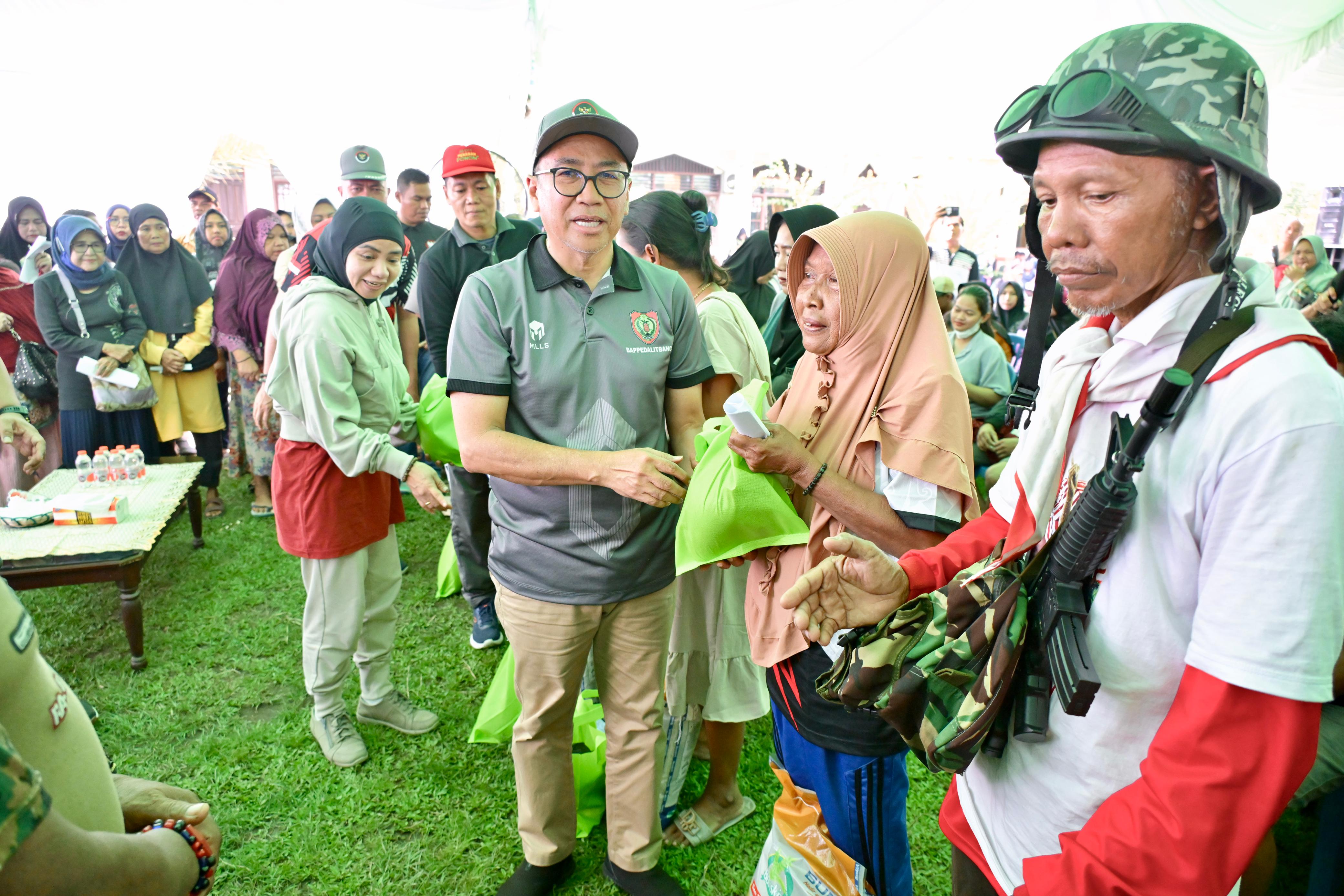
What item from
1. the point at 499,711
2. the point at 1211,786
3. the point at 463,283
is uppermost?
the point at 463,283

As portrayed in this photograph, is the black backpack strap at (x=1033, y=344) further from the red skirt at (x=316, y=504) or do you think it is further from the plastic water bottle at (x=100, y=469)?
the plastic water bottle at (x=100, y=469)

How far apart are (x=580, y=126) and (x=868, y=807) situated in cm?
179

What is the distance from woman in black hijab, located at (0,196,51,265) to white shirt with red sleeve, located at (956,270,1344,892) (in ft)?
24.8

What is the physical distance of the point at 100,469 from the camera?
4301 millimetres

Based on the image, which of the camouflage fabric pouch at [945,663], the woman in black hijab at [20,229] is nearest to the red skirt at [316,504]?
the camouflage fabric pouch at [945,663]

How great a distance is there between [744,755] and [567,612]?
1.43 m

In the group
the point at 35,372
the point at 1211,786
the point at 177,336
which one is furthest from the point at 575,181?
the point at 35,372

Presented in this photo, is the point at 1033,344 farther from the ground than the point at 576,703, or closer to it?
farther from the ground

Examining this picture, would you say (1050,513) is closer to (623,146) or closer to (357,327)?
(623,146)

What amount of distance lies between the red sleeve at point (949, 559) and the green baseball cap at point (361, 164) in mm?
5141

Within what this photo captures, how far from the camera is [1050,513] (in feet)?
3.71

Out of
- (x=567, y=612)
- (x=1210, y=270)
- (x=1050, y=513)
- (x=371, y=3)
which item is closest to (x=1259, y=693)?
(x=1050, y=513)

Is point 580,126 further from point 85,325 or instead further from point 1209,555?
point 85,325

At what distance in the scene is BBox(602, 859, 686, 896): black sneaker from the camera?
2.19m
